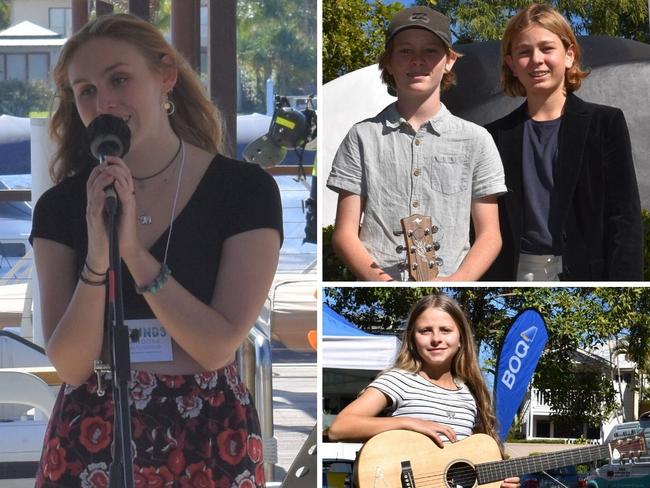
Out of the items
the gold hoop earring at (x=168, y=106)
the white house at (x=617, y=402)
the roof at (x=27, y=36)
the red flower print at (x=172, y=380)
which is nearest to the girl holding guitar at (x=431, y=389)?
the white house at (x=617, y=402)

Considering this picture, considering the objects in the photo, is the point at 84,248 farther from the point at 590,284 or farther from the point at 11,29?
the point at 590,284

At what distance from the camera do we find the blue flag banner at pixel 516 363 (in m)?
4.74

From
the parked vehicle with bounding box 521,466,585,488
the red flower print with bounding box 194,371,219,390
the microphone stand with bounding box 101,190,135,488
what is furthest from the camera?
the parked vehicle with bounding box 521,466,585,488

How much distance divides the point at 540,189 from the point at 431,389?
0.87 meters

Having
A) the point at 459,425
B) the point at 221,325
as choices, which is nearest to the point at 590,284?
the point at 459,425

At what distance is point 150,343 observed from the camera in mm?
4461

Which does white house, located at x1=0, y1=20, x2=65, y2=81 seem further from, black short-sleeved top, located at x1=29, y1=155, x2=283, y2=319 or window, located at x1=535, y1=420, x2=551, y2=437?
window, located at x1=535, y1=420, x2=551, y2=437

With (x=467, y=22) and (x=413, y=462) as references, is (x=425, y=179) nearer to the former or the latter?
(x=467, y=22)

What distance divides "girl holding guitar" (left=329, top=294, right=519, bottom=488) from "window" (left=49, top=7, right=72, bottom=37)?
1.66m

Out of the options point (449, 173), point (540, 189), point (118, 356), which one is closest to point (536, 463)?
point (540, 189)

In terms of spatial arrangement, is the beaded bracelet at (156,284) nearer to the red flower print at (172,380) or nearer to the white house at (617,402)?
the red flower print at (172,380)

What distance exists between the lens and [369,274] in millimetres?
4688

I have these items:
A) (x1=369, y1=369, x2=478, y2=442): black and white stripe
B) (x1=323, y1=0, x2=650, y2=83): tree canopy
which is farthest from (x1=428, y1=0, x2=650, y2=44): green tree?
(x1=369, y1=369, x2=478, y2=442): black and white stripe

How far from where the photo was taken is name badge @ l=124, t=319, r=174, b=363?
4.45m
